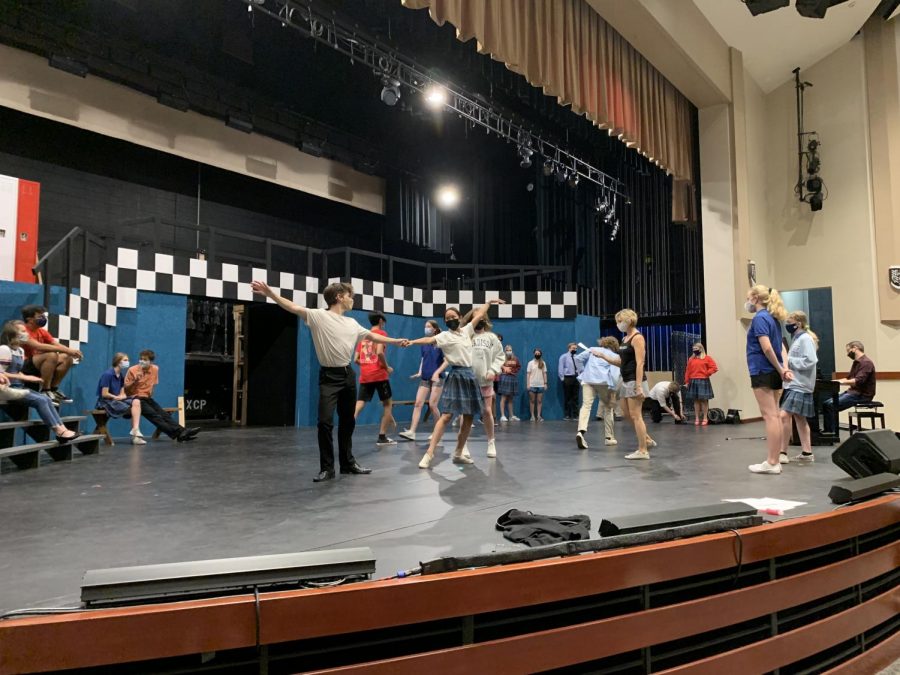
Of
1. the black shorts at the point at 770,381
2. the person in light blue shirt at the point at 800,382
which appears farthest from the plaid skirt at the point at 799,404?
the black shorts at the point at 770,381

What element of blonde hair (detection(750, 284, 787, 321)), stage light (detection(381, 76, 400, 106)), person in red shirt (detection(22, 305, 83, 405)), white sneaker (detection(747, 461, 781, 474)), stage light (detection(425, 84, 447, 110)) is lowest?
white sneaker (detection(747, 461, 781, 474))

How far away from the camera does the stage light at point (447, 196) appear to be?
1257cm

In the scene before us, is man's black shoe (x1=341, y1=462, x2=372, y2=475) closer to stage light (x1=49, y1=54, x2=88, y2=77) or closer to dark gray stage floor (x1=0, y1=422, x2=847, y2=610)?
dark gray stage floor (x1=0, y1=422, x2=847, y2=610)

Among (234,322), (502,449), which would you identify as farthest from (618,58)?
(234,322)

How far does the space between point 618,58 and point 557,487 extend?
5.27 m

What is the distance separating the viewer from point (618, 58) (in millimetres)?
6637

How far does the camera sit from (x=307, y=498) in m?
3.14

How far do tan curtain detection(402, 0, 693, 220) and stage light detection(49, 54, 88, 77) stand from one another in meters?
5.44

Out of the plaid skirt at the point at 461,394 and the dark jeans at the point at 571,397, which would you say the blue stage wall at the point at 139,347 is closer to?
the plaid skirt at the point at 461,394

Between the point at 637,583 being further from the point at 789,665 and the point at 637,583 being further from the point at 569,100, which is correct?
the point at 569,100

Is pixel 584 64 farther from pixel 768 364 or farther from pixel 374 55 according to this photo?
pixel 768 364

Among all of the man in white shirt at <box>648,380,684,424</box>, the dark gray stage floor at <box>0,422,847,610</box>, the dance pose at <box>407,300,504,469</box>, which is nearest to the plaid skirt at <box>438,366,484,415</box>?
the dance pose at <box>407,300,504,469</box>

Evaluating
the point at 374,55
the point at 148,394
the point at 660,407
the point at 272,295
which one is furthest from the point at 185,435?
the point at 660,407

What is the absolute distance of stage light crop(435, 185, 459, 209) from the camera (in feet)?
41.2
